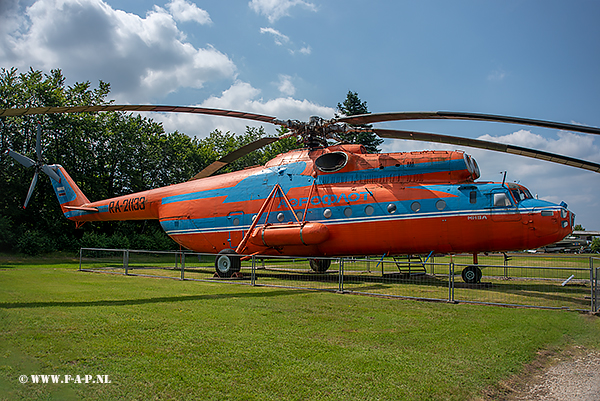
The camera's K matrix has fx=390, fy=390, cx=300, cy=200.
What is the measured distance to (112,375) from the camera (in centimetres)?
446

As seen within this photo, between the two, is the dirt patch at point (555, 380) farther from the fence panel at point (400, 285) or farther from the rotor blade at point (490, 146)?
the rotor blade at point (490, 146)

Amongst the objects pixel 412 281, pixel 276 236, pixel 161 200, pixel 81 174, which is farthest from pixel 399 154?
pixel 81 174

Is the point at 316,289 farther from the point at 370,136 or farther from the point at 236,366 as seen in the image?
the point at 370,136

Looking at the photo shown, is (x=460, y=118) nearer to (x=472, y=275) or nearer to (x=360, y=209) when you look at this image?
(x=360, y=209)

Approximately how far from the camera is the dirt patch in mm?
4562

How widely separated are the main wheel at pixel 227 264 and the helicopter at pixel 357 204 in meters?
0.04

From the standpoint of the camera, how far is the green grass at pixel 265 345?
14.2ft

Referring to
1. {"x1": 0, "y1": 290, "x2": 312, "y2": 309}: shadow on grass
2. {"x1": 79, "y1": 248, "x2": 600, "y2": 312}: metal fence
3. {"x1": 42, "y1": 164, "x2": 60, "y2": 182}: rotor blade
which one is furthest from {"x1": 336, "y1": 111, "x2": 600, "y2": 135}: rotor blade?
{"x1": 42, "y1": 164, "x2": 60, "y2": 182}: rotor blade

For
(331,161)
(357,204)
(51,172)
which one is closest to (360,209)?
(357,204)

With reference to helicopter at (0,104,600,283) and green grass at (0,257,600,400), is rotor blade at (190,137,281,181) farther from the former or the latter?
green grass at (0,257,600,400)

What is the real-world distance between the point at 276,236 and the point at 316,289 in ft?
13.3

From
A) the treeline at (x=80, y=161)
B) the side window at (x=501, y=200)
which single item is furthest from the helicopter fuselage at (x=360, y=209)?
the treeline at (x=80, y=161)

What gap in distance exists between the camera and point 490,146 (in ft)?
42.6

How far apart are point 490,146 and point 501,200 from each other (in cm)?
191
